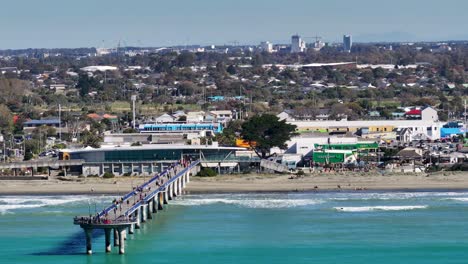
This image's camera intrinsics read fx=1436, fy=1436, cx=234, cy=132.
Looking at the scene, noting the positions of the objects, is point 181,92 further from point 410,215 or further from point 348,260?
point 348,260

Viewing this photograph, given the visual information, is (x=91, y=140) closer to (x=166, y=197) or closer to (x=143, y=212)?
(x=166, y=197)

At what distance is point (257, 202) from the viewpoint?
3947 centimetres

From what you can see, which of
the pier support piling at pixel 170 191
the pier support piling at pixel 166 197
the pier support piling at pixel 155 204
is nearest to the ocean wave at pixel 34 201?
the pier support piling at pixel 166 197

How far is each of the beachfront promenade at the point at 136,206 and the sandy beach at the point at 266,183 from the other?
0.89m

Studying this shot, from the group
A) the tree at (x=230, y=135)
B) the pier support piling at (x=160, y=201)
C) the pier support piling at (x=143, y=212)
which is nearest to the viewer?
the pier support piling at (x=143, y=212)

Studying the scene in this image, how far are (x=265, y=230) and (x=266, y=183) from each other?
1093cm

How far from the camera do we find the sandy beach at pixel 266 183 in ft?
141

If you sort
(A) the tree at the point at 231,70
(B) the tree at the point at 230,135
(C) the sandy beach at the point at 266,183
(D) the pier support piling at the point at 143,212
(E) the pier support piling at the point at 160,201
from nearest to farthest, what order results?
(D) the pier support piling at the point at 143,212 → (E) the pier support piling at the point at 160,201 → (C) the sandy beach at the point at 266,183 → (B) the tree at the point at 230,135 → (A) the tree at the point at 231,70

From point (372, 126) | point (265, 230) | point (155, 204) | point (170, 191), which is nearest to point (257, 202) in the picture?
point (155, 204)

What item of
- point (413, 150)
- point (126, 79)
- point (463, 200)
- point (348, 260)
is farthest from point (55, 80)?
point (348, 260)

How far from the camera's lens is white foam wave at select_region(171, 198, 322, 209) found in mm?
38531

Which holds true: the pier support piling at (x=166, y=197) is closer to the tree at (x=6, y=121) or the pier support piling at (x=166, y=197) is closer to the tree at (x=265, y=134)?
the tree at (x=265, y=134)

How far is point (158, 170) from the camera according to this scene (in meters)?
48.1

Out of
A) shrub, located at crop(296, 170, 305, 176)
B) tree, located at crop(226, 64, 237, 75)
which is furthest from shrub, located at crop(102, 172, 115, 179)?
tree, located at crop(226, 64, 237, 75)
